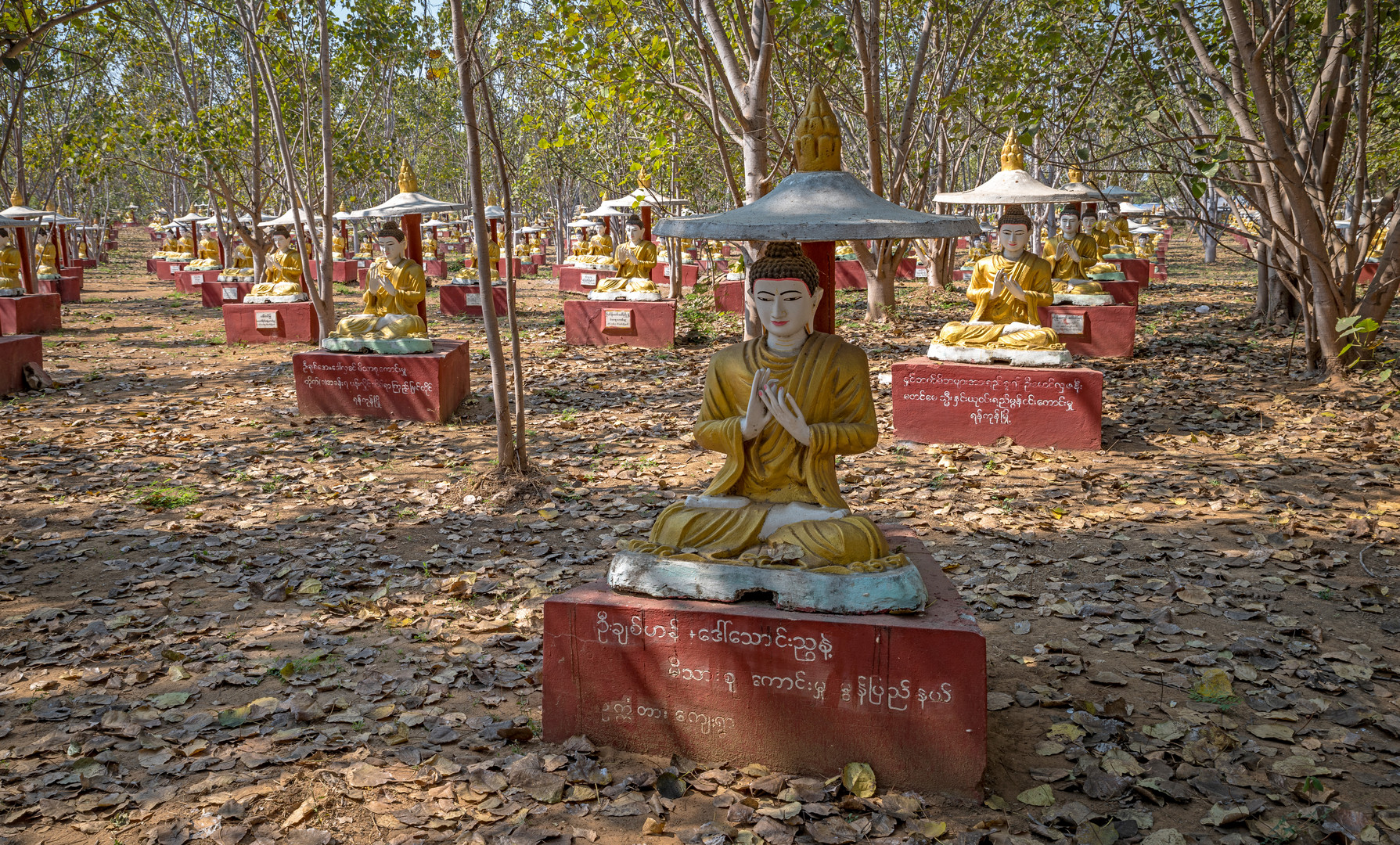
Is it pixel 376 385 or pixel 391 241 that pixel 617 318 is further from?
pixel 376 385

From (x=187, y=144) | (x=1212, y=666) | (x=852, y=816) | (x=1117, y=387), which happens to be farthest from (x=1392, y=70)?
(x=187, y=144)

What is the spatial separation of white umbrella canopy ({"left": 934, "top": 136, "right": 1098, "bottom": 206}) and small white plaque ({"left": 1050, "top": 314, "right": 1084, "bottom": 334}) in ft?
8.18

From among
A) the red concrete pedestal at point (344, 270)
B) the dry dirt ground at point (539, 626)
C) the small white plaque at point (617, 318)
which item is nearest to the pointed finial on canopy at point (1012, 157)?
the dry dirt ground at point (539, 626)

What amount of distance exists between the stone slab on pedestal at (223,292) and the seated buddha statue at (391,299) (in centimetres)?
1083

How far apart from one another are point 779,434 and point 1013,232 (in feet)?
18.3

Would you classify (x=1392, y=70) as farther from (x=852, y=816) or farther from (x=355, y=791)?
(x=355, y=791)

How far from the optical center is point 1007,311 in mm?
8516

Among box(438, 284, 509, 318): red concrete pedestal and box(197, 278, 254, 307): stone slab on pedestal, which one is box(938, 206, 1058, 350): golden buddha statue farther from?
box(197, 278, 254, 307): stone slab on pedestal

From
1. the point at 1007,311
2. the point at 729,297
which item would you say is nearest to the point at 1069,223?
the point at 729,297

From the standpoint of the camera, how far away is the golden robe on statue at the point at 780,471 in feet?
12.2

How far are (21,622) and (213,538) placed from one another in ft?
4.52

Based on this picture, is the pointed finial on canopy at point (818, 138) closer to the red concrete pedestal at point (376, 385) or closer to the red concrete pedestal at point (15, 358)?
the red concrete pedestal at point (376, 385)

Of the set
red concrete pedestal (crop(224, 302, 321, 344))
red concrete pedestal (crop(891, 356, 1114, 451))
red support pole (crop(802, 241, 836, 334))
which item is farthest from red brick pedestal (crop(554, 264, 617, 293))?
red support pole (crop(802, 241, 836, 334))

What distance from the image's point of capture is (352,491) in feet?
23.7
